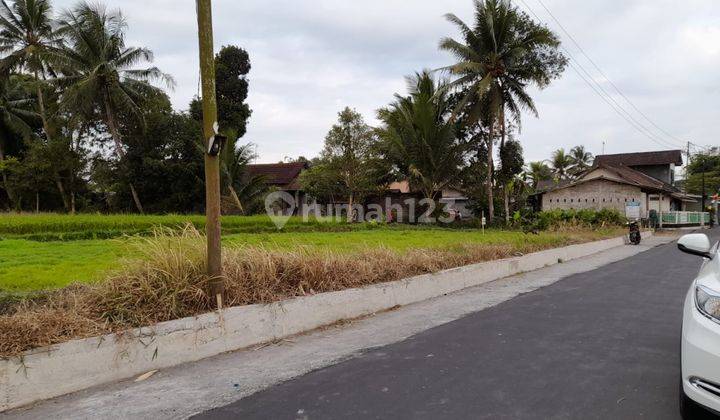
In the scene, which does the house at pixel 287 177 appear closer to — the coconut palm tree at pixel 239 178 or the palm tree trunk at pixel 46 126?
the coconut palm tree at pixel 239 178

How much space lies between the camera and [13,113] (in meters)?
35.4

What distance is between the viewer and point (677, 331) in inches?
227

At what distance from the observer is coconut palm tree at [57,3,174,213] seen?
89.5ft

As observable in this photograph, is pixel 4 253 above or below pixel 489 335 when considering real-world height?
above

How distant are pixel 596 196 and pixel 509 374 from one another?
37308mm

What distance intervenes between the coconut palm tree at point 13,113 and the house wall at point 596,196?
3929cm

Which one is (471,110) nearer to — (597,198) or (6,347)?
(597,198)

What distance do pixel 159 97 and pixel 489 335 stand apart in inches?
1164

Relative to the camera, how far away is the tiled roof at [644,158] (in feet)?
157

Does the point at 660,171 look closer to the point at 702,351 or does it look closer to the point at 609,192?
the point at 609,192

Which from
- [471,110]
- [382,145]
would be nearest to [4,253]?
[382,145]

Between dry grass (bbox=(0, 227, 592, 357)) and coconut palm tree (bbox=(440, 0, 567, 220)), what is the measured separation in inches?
839

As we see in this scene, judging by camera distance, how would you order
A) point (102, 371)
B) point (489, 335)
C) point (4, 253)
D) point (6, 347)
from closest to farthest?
1. point (6, 347)
2. point (102, 371)
3. point (489, 335)
4. point (4, 253)

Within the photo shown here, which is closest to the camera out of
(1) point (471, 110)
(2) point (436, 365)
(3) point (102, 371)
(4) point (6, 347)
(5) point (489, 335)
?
(4) point (6, 347)
